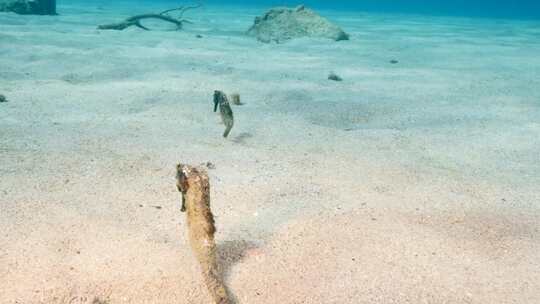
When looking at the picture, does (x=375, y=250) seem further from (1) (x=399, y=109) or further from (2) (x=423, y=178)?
(1) (x=399, y=109)

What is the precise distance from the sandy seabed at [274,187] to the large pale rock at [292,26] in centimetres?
558

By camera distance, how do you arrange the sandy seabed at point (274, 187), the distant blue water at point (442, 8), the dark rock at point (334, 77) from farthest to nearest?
the distant blue water at point (442, 8), the dark rock at point (334, 77), the sandy seabed at point (274, 187)

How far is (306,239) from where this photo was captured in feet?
9.37

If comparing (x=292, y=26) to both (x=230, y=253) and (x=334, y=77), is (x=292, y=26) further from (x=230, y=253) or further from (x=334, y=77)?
(x=230, y=253)

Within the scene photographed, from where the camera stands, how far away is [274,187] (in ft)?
11.6

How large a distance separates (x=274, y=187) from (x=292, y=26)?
406 inches

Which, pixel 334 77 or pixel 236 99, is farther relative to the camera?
pixel 334 77

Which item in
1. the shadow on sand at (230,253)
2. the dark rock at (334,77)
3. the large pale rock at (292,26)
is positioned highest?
the large pale rock at (292,26)

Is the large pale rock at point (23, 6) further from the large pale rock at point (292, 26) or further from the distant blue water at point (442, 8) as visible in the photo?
the distant blue water at point (442, 8)

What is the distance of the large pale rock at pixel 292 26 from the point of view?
42.3ft

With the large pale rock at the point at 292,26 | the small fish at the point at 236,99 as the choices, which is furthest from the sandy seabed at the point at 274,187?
the large pale rock at the point at 292,26

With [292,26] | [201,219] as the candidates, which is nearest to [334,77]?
[201,219]

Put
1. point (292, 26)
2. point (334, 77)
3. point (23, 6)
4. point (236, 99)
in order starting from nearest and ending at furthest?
point (236, 99)
point (334, 77)
point (292, 26)
point (23, 6)

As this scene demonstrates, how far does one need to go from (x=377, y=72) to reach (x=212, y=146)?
5.22 metres
